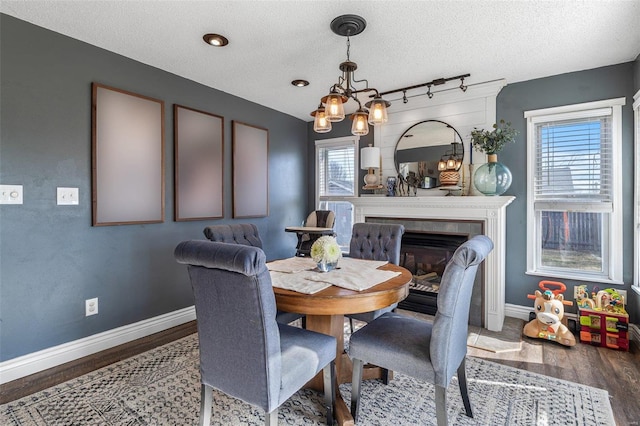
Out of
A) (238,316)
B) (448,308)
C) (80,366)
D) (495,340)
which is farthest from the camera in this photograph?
(495,340)

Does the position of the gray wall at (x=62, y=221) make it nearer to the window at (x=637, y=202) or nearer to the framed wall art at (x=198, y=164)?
the framed wall art at (x=198, y=164)

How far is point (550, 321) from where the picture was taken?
9.14 ft

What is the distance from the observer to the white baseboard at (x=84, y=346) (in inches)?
87.3

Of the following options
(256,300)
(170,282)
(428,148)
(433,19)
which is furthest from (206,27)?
(428,148)

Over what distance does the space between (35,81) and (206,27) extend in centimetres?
127

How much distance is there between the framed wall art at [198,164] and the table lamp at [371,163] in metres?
1.67

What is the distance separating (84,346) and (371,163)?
10.7ft

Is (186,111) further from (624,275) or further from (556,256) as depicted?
(624,275)

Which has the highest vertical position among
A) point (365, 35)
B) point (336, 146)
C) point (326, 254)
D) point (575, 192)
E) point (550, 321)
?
point (365, 35)

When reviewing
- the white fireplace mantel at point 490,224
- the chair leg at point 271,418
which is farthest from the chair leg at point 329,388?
the white fireplace mantel at point 490,224

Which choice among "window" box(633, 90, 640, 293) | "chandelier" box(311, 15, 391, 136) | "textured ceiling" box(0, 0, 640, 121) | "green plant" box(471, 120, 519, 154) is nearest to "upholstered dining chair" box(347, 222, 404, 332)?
"chandelier" box(311, 15, 391, 136)

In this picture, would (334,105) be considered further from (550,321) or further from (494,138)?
(550,321)

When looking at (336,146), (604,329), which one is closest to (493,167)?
(604,329)

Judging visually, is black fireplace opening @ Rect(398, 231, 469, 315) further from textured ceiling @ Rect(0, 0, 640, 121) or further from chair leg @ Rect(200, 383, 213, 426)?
chair leg @ Rect(200, 383, 213, 426)
